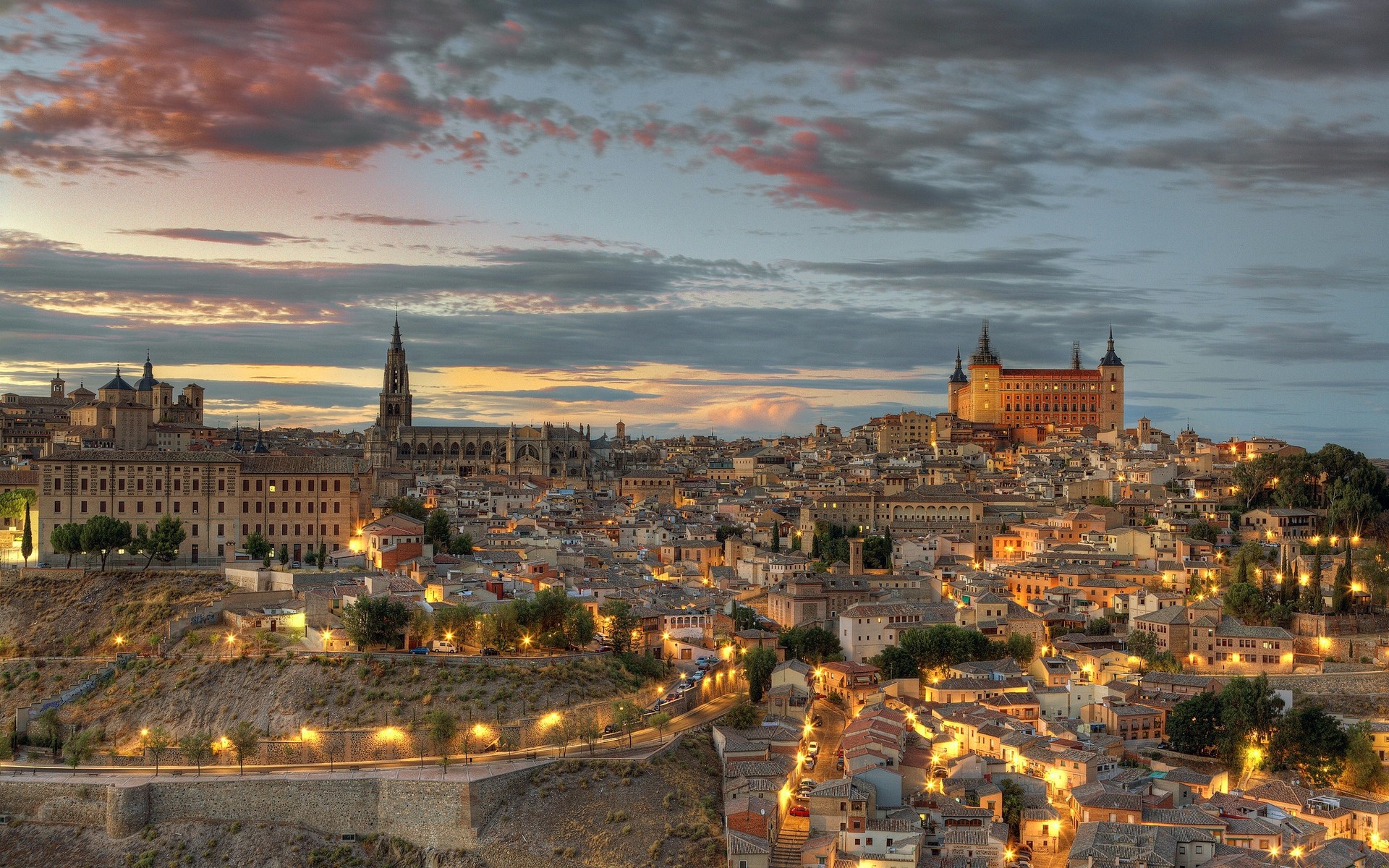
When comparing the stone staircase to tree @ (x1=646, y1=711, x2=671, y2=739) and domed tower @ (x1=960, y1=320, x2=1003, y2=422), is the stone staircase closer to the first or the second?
tree @ (x1=646, y1=711, x2=671, y2=739)

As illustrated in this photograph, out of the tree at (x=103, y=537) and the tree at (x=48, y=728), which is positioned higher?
the tree at (x=103, y=537)

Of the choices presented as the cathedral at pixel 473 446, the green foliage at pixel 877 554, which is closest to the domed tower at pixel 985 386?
the cathedral at pixel 473 446

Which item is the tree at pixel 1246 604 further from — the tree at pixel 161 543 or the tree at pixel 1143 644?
the tree at pixel 161 543

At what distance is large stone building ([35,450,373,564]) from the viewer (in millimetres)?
43688

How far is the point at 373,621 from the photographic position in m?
34.4

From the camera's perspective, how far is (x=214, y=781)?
2950cm

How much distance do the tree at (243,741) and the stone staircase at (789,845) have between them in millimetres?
11613

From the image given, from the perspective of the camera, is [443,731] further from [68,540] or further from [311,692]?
[68,540]

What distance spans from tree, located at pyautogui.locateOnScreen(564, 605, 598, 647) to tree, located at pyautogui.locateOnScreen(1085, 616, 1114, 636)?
582 inches

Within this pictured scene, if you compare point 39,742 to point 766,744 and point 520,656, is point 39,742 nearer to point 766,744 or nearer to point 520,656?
point 520,656

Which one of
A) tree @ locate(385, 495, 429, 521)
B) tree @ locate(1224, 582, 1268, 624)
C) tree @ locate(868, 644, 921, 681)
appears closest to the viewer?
tree @ locate(868, 644, 921, 681)

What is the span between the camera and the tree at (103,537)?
41875mm

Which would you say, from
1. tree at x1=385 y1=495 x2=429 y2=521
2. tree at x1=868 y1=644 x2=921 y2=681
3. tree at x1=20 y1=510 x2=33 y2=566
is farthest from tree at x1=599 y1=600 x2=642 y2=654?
tree at x1=20 y1=510 x2=33 y2=566

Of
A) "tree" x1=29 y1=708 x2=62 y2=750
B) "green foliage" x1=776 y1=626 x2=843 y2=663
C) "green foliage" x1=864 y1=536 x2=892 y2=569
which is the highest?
"green foliage" x1=864 y1=536 x2=892 y2=569
